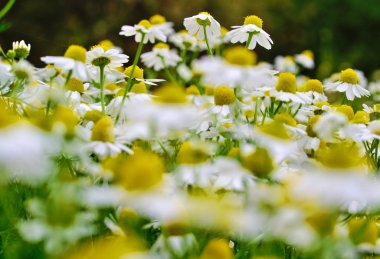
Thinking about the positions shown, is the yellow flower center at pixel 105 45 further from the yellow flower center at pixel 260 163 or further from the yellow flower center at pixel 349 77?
the yellow flower center at pixel 260 163

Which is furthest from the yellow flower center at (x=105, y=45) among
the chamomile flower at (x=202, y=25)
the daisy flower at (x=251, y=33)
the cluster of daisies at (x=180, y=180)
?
the daisy flower at (x=251, y=33)

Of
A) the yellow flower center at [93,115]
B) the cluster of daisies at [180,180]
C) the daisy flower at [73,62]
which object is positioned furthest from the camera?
the yellow flower center at [93,115]

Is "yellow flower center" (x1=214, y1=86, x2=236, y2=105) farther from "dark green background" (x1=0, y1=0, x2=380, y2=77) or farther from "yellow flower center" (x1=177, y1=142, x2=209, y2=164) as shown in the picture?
"dark green background" (x1=0, y1=0, x2=380, y2=77)

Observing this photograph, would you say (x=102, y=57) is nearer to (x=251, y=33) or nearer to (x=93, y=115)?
(x=93, y=115)

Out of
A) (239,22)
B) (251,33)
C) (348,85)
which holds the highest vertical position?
(251,33)

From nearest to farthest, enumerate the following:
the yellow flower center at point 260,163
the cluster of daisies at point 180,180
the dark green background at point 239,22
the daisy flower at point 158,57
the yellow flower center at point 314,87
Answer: the cluster of daisies at point 180,180, the yellow flower center at point 260,163, the yellow flower center at point 314,87, the daisy flower at point 158,57, the dark green background at point 239,22

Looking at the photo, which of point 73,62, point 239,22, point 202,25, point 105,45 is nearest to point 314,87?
point 202,25
